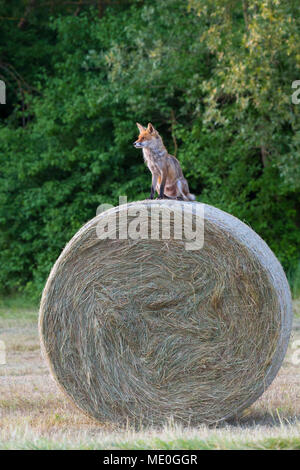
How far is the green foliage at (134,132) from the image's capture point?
40.2ft

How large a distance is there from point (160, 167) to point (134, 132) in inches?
315

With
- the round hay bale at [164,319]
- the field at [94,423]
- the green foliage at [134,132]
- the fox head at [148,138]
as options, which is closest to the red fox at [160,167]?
the fox head at [148,138]

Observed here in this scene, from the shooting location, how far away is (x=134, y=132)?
13.7 metres

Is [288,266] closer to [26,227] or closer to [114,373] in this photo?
[26,227]

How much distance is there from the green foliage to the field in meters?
4.14

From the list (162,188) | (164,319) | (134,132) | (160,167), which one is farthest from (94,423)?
(134,132)

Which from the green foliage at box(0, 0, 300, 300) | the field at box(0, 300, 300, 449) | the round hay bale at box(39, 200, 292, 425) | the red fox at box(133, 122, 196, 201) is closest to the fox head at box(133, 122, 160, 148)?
the red fox at box(133, 122, 196, 201)

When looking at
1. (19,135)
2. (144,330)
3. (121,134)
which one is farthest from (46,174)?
(144,330)

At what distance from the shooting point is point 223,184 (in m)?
13.3

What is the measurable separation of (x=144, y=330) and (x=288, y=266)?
314 inches

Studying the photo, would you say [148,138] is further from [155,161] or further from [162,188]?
[162,188]

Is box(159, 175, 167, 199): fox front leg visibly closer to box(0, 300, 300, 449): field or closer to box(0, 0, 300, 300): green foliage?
box(0, 300, 300, 449): field

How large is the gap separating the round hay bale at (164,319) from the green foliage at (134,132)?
6.43m

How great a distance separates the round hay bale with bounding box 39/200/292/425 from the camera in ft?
17.6
